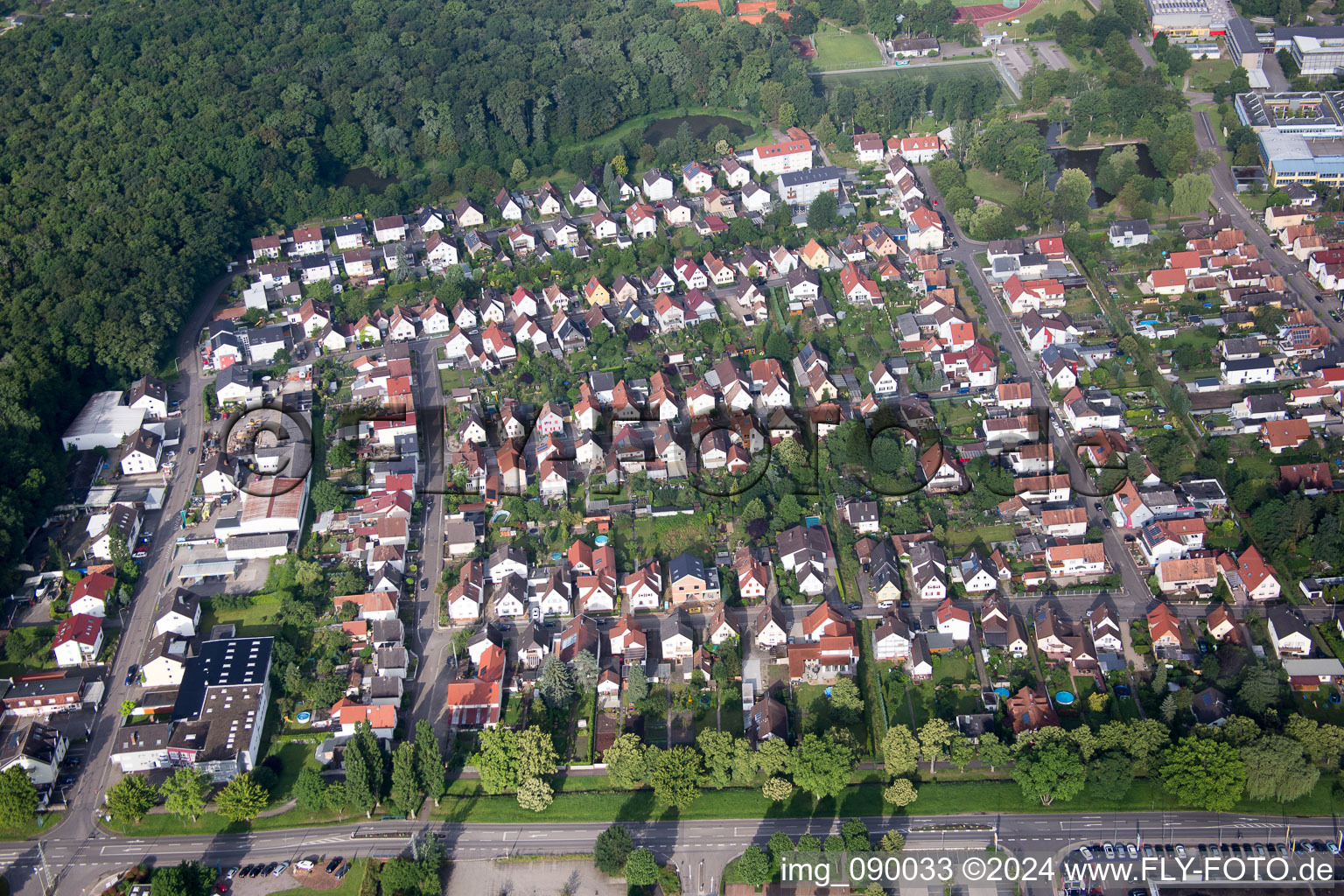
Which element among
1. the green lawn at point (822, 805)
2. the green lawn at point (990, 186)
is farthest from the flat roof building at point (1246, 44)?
the green lawn at point (822, 805)

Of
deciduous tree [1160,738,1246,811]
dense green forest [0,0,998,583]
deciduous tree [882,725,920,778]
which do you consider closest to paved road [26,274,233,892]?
dense green forest [0,0,998,583]

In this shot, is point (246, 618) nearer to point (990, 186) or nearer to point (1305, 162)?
point (990, 186)

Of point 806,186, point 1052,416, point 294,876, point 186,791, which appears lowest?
point 1052,416

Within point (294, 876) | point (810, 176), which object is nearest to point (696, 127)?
point (810, 176)

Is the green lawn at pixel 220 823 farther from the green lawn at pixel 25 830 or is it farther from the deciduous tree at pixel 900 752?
the deciduous tree at pixel 900 752

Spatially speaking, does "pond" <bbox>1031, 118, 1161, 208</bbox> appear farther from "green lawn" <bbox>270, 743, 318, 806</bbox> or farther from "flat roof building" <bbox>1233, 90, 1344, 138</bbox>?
"green lawn" <bbox>270, 743, 318, 806</bbox>
